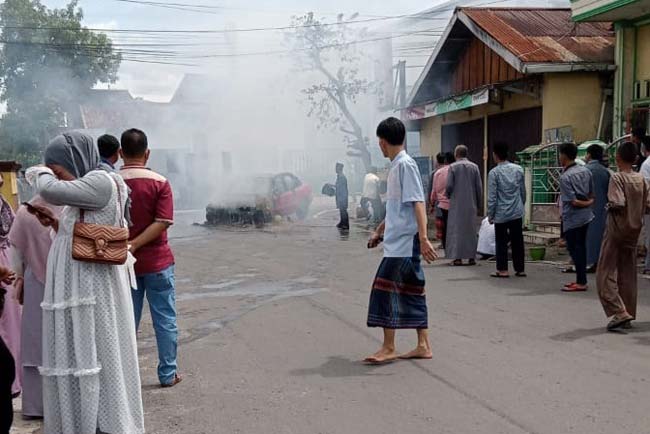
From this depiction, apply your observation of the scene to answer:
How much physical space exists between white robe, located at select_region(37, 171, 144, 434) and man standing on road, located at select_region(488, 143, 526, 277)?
6532 mm

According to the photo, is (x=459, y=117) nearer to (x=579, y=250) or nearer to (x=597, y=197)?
(x=597, y=197)

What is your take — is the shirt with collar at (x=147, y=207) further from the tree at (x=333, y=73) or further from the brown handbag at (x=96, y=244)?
the tree at (x=333, y=73)

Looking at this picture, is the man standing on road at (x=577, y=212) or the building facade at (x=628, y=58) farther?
the building facade at (x=628, y=58)

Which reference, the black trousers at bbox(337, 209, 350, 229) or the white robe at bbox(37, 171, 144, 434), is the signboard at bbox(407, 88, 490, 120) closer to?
the black trousers at bbox(337, 209, 350, 229)

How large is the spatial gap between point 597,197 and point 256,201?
36.5 feet

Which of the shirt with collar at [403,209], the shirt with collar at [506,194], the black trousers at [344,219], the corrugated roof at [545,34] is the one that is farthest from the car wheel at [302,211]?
the shirt with collar at [403,209]

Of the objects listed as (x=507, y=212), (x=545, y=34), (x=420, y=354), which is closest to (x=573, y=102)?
(x=545, y=34)

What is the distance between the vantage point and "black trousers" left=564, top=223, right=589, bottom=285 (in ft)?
27.1

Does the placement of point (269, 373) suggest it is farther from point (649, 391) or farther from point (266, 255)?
point (266, 255)

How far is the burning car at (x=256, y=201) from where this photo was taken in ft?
63.1

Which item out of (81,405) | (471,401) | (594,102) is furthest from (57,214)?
(594,102)

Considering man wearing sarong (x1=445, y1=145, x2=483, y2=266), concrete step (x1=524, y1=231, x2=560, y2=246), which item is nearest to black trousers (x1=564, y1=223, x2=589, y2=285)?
man wearing sarong (x1=445, y1=145, x2=483, y2=266)

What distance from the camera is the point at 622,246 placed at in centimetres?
634

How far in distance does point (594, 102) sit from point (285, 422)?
12.3 metres
